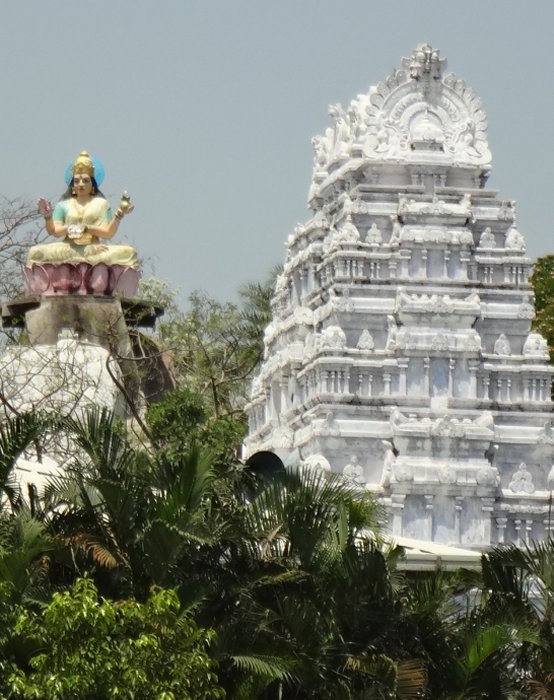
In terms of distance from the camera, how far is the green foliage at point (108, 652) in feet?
72.9

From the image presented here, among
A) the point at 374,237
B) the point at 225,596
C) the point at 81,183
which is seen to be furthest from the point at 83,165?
the point at 225,596

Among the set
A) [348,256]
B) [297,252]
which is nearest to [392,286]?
[348,256]

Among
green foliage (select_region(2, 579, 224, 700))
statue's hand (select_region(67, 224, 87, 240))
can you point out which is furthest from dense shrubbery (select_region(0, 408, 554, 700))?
statue's hand (select_region(67, 224, 87, 240))

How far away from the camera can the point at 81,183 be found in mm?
53156

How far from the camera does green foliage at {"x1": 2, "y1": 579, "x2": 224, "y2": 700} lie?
72.9ft

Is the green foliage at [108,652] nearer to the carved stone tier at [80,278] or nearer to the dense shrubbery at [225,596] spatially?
the dense shrubbery at [225,596]

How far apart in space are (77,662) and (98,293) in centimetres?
2995

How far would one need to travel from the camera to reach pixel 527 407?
1736 inches

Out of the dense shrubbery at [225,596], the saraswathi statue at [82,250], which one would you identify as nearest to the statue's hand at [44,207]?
the saraswathi statue at [82,250]

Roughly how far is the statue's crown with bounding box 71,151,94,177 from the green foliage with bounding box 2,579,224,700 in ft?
103

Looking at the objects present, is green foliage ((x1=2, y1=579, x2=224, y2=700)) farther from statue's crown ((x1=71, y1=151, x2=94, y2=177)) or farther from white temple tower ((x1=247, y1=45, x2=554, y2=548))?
statue's crown ((x1=71, y1=151, x2=94, y2=177))

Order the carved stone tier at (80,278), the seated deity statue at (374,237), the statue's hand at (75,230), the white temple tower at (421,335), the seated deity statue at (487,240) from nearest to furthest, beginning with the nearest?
the white temple tower at (421,335)
the seated deity statue at (374,237)
the seated deity statue at (487,240)
the carved stone tier at (80,278)
the statue's hand at (75,230)

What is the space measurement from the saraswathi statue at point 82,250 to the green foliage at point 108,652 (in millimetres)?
28978

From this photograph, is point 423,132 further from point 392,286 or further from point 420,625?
point 420,625
